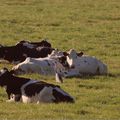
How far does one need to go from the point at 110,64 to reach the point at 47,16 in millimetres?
18103

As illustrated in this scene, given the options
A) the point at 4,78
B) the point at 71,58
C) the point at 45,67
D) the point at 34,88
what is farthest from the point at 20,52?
the point at 34,88

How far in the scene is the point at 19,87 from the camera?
14773 millimetres

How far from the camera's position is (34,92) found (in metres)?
14.3

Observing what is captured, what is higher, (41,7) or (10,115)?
(10,115)

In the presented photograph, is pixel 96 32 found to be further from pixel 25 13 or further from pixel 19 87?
pixel 19 87

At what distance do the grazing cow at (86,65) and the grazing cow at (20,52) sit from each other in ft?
6.67

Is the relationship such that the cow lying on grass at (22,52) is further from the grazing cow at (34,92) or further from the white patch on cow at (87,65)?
the grazing cow at (34,92)

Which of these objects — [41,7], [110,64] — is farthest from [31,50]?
[41,7]

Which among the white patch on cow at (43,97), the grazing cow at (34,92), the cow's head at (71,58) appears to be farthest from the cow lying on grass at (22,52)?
the white patch on cow at (43,97)

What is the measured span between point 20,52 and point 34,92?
25.5 feet

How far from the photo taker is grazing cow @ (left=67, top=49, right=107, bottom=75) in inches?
762

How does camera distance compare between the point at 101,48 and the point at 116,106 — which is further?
the point at 101,48

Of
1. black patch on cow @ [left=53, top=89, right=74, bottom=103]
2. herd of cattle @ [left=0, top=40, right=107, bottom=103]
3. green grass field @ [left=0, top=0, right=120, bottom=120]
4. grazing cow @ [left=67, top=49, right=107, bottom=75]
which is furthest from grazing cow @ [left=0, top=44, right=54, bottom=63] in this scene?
black patch on cow @ [left=53, top=89, right=74, bottom=103]

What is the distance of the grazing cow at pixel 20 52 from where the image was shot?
71.0 ft
